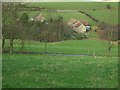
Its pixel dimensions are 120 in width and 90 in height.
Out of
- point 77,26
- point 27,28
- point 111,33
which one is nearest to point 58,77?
point 27,28

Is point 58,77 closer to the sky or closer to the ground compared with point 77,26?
closer to the ground

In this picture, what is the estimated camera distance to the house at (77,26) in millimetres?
52438

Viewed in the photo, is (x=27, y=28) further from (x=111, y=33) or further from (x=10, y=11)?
(x=111, y=33)

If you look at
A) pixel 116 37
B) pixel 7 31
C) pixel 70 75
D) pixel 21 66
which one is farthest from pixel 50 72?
pixel 116 37

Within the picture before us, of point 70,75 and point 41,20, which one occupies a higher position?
point 41,20

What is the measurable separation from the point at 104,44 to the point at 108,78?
34.4 metres

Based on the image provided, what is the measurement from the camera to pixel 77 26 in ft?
171

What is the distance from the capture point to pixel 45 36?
4331 cm

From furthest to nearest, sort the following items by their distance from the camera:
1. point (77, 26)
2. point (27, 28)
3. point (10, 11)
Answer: point (77, 26), point (27, 28), point (10, 11)

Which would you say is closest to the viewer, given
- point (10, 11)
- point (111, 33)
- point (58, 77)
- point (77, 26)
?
point (58, 77)

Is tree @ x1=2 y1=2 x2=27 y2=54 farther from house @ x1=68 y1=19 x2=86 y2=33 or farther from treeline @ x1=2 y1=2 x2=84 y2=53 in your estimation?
house @ x1=68 y1=19 x2=86 y2=33

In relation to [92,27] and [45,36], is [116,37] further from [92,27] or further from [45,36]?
[92,27]

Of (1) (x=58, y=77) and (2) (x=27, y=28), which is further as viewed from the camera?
(2) (x=27, y=28)

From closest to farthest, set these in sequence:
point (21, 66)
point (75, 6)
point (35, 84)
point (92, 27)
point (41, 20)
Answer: point (35, 84) < point (21, 66) < point (41, 20) < point (92, 27) < point (75, 6)
